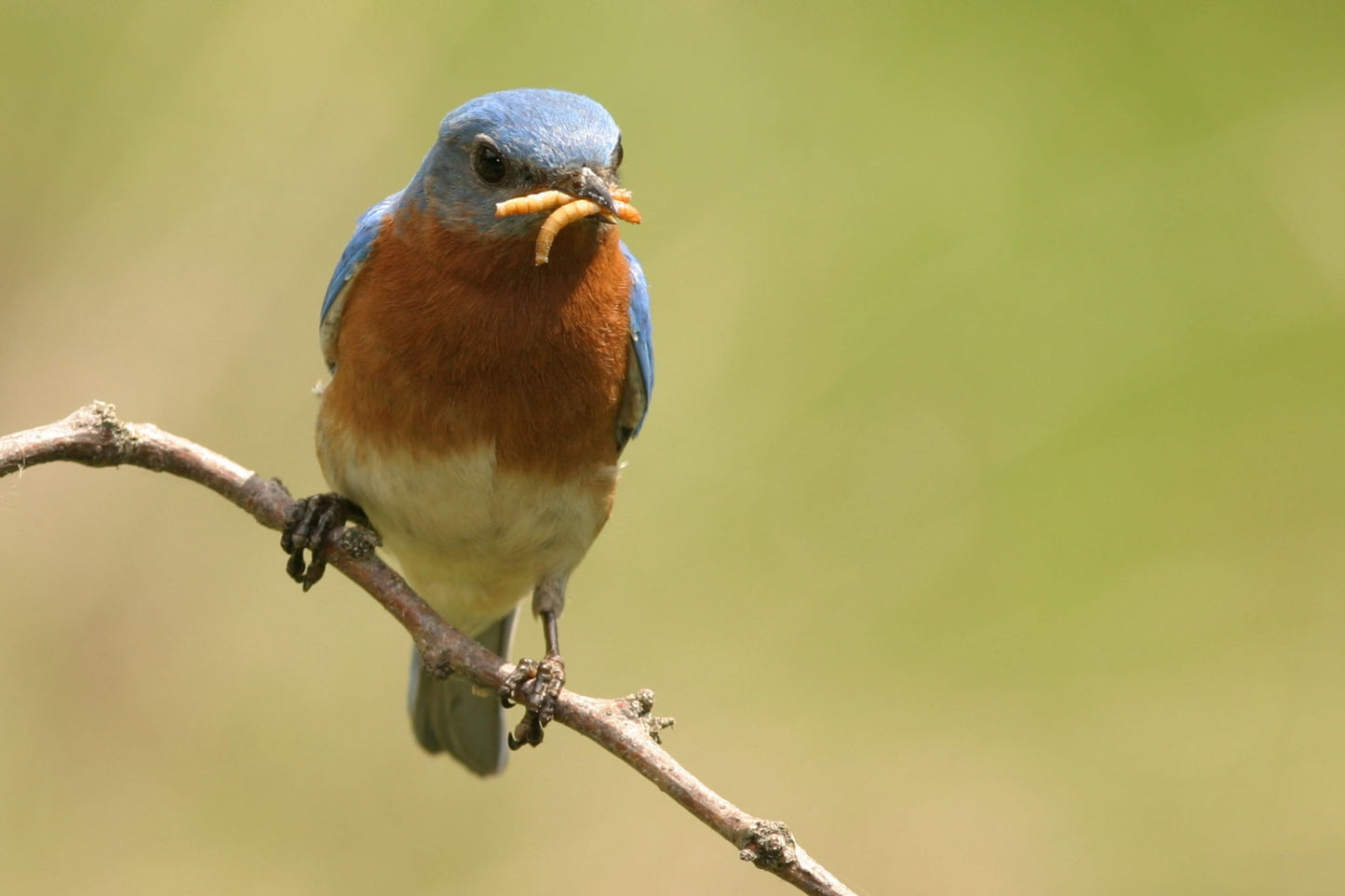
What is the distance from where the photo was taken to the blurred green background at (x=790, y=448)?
715cm

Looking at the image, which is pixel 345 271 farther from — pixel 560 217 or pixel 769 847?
pixel 769 847

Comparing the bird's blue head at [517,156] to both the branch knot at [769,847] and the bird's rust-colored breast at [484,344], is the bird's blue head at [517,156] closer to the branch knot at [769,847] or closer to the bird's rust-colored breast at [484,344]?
the bird's rust-colored breast at [484,344]

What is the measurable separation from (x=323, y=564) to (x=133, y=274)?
2971 mm

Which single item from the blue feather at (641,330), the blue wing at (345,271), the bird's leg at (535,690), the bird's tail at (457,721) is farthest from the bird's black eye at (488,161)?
the bird's tail at (457,721)

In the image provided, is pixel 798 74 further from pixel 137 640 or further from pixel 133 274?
pixel 137 640

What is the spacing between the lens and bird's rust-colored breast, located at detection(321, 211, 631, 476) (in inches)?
190

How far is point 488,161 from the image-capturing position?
4.73m

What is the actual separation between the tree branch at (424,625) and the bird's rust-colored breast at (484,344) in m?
0.42

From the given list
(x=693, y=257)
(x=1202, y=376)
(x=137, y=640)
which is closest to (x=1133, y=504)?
(x=1202, y=376)

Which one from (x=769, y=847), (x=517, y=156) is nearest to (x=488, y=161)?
(x=517, y=156)

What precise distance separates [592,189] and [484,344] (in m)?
0.64

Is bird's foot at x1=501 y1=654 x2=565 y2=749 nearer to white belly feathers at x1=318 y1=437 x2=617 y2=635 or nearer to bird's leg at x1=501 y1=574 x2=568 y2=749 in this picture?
bird's leg at x1=501 y1=574 x2=568 y2=749

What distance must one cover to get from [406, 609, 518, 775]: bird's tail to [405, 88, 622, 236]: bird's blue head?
212 cm

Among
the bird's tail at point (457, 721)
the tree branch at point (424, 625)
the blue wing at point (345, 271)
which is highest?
the blue wing at point (345, 271)
